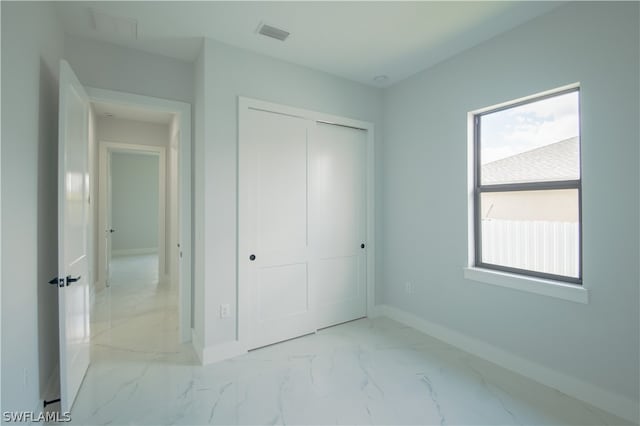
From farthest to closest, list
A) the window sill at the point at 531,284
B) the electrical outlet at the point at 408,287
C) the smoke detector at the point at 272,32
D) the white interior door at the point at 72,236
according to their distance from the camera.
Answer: the electrical outlet at the point at 408,287, the smoke detector at the point at 272,32, the window sill at the point at 531,284, the white interior door at the point at 72,236

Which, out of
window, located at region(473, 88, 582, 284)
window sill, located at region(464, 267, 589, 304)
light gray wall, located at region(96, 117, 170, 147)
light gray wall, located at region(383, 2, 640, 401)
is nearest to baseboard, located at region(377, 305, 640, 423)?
light gray wall, located at region(383, 2, 640, 401)

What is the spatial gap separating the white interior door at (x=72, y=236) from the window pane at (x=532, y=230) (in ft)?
10.9

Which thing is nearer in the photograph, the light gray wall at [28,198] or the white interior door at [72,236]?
the light gray wall at [28,198]

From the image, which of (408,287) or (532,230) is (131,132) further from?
(532,230)

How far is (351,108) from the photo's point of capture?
3.51 meters

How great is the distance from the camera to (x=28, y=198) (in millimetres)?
1771

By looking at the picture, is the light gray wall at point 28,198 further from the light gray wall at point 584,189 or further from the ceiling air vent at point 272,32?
the light gray wall at point 584,189

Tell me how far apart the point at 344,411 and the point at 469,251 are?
1.81m

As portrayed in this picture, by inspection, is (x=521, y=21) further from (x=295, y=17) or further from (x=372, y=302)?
(x=372, y=302)

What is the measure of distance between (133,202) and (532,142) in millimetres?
9471

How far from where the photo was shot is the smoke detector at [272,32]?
2429 mm

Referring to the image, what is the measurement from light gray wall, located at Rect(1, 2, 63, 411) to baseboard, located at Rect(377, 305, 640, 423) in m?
3.21

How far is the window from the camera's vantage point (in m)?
2.26
